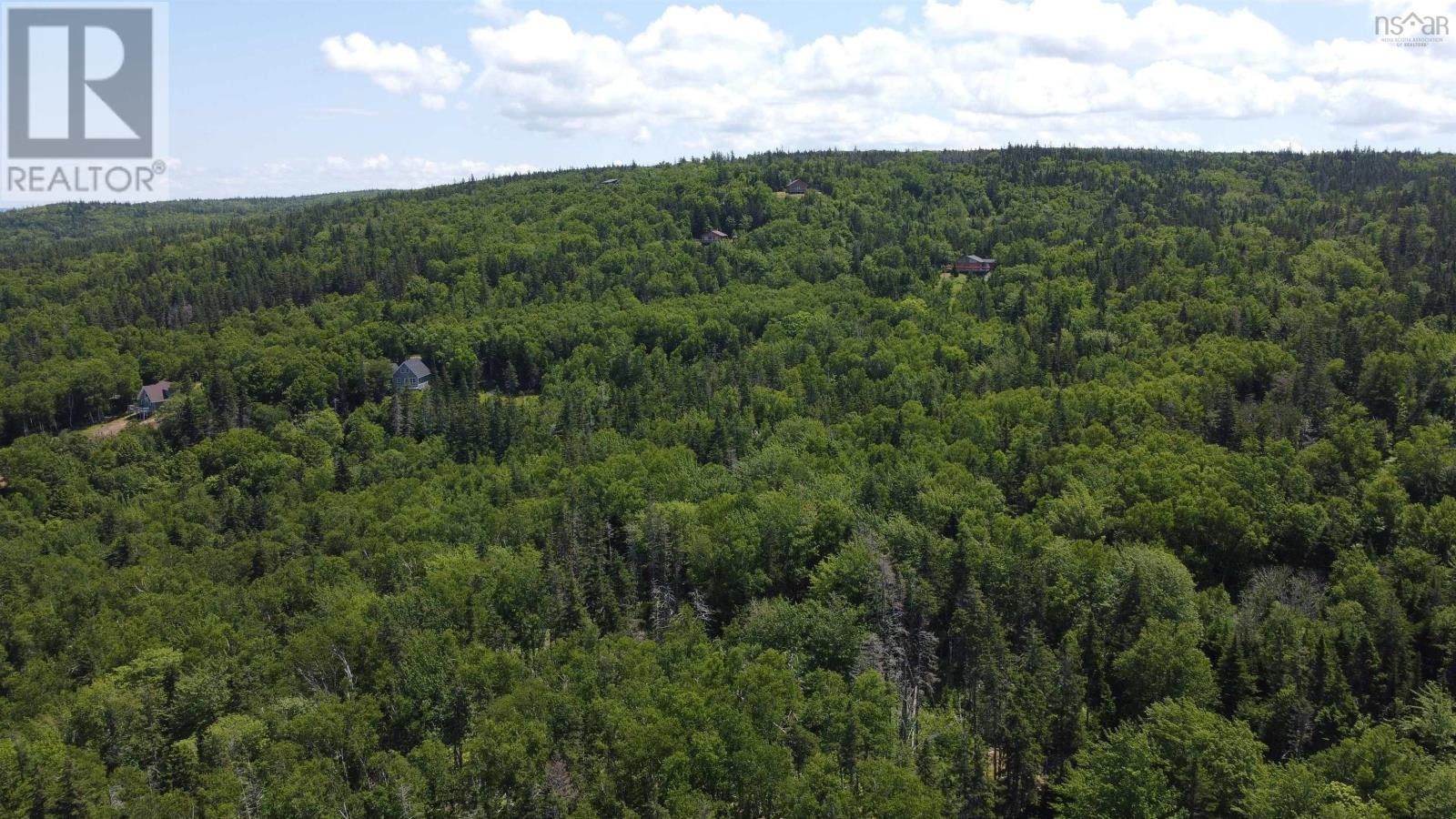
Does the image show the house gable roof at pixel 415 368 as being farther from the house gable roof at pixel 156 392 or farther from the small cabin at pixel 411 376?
the house gable roof at pixel 156 392

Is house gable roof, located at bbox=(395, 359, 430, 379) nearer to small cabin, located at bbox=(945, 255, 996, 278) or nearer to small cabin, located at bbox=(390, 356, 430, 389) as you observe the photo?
small cabin, located at bbox=(390, 356, 430, 389)

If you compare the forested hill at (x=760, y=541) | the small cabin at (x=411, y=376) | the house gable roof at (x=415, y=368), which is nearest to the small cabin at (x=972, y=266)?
the forested hill at (x=760, y=541)

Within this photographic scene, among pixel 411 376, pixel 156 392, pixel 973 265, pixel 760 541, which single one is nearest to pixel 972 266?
pixel 973 265

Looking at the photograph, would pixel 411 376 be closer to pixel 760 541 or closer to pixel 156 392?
pixel 156 392

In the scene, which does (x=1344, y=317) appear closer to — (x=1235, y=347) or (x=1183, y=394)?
(x=1235, y=347)

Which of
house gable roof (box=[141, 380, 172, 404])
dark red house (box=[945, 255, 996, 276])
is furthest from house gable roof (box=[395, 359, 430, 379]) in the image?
dark red house (box=[945, 255, 996, 276])
